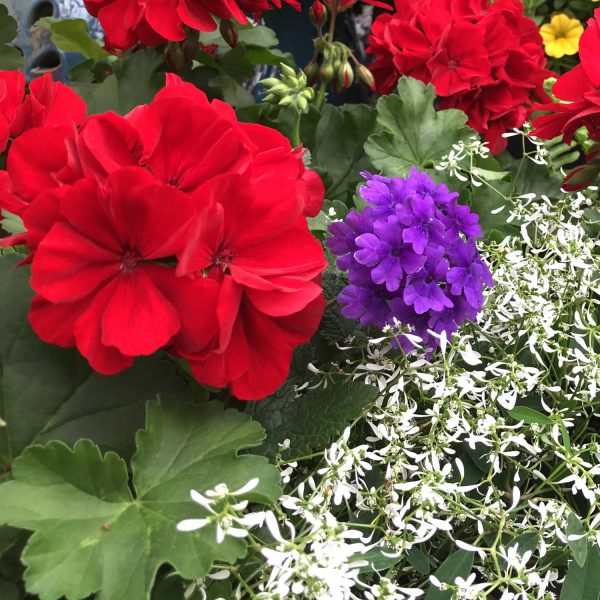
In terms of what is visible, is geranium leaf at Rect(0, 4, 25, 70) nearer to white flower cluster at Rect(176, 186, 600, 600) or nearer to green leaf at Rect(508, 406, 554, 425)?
white flower cluster at Rect(176, 186, 600, 600)

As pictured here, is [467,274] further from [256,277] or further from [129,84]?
[129,84]

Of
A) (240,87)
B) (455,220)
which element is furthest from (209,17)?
(455,220)

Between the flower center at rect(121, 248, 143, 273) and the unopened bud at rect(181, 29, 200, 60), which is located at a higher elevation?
the flower center at rect(121, 248, 143, 273)

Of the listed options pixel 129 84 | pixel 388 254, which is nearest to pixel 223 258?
pixel 388 254

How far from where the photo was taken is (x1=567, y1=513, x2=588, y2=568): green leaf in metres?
0.52

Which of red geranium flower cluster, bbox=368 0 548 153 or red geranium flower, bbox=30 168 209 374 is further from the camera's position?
red geranium flower cluster, bbox=368 0 548 153

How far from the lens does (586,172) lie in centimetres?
78

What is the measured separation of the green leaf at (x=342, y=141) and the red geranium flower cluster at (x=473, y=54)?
0.30 ft

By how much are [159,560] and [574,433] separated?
15.1 inches

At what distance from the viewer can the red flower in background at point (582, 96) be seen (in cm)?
73

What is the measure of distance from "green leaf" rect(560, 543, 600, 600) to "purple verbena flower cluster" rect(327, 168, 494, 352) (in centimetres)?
18

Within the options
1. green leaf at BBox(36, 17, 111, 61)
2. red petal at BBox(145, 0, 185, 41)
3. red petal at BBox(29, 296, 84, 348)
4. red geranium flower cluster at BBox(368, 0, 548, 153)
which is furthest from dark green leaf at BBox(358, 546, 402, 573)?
green leaf at BBox(36, 17, 111, 61)

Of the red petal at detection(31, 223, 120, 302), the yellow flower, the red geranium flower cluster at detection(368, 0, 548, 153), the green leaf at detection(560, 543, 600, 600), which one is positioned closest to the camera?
the red petal at detection(31, 223, 120, 302)

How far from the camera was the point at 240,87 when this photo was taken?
3.32 ft
